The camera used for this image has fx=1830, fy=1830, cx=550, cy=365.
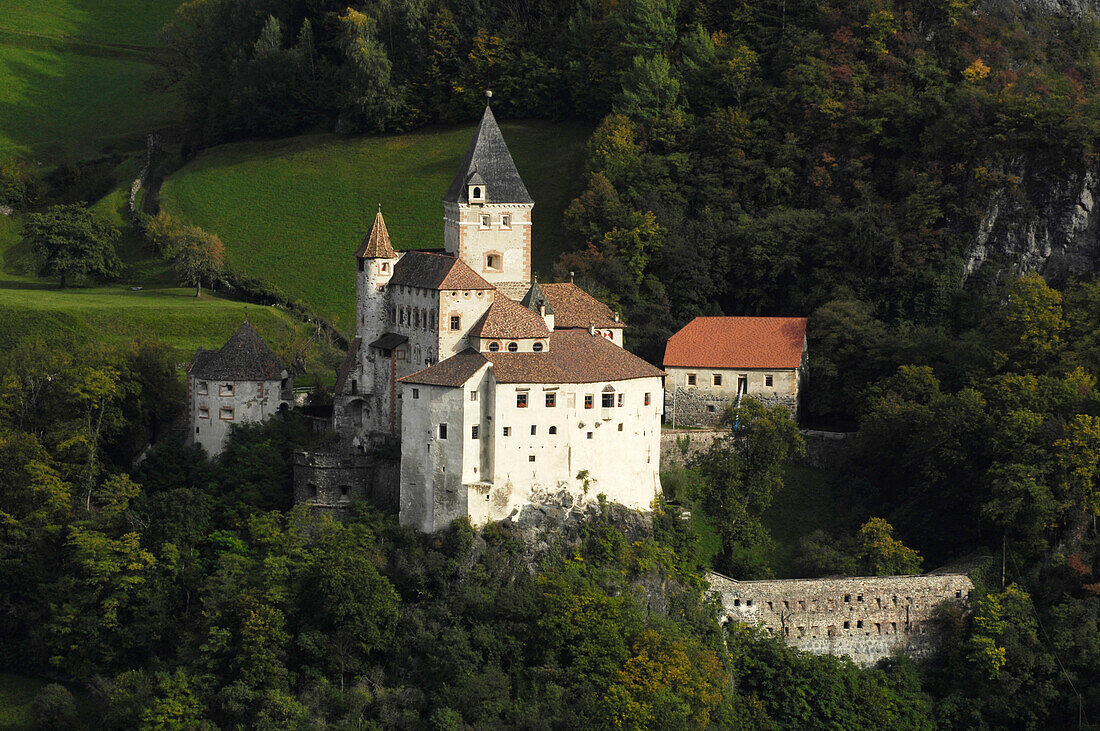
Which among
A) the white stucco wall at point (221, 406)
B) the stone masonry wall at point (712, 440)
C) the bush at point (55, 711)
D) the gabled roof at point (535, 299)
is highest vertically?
the gabled roof at point (535, 299)

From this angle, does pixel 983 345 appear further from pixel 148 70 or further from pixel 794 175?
pixel 148 70

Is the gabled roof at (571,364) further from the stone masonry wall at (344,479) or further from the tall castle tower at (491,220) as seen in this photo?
the stone masonry wall at (344,479)

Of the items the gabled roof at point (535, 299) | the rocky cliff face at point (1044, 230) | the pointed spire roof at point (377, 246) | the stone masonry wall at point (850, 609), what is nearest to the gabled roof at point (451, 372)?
the gabled roof at point (535, 299)

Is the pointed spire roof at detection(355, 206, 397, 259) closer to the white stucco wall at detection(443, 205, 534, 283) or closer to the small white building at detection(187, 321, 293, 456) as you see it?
the white stucco wall at detection(443, 205, 534, 283)

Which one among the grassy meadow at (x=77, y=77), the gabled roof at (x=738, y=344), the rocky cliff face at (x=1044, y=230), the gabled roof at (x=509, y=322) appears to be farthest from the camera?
the grassy meadow at (x=77, y=77)

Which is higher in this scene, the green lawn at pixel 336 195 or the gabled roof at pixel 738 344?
the green lawn at pixel 336 195

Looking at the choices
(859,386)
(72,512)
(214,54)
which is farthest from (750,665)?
(214,54)
